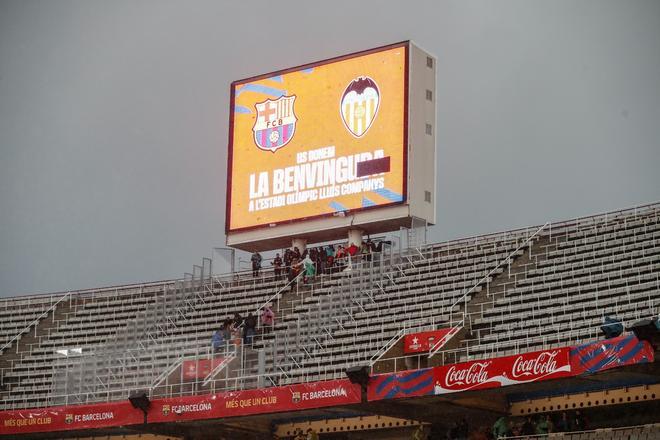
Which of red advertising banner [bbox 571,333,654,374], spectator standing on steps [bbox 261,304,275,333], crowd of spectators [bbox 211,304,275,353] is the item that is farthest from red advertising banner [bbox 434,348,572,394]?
spectator standing on steps [bbox 261,304,275,333]

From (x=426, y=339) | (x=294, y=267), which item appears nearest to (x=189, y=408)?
(x=426, y=339)

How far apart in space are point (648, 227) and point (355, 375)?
7159mm

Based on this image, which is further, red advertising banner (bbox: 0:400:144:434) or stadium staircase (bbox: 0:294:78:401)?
stadium staircase (bbox: 0:294:78:401)

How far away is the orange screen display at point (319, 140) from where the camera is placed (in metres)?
34.6

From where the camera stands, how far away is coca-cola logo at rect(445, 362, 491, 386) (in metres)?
25.1

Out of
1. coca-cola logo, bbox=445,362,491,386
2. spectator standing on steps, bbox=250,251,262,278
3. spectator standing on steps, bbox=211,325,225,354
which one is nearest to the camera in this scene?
coca-cola logo, bbox=445,362,491,386

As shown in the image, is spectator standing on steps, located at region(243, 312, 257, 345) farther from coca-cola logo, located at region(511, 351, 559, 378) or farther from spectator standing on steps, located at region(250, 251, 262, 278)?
coca-cola logo, located at region(511, 351, 559, 378)

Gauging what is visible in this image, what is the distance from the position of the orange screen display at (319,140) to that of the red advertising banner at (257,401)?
7516 millimetres

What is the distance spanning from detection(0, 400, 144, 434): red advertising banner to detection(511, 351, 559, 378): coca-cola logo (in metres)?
9.13

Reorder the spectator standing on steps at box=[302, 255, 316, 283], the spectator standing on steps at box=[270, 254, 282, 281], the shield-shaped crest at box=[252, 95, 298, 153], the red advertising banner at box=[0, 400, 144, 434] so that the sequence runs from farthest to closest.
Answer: the shield-shaped crest at box=[252, 95, 298, 153], the spectator standing on steps at box=[270, 254, 282, 281], the spectator standing on steps at box=[302, 255, 316, 283], the red advertising banner at box=[0, 400, 144, 434]

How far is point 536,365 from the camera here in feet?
80.1

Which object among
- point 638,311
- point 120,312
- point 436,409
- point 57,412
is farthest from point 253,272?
point 638,311

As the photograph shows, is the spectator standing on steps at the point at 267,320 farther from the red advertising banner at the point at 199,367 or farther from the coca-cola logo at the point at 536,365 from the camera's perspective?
the coca-cola logo at the point at 536,365

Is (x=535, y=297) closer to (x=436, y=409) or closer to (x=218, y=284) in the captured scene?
(x=436, y=409)
